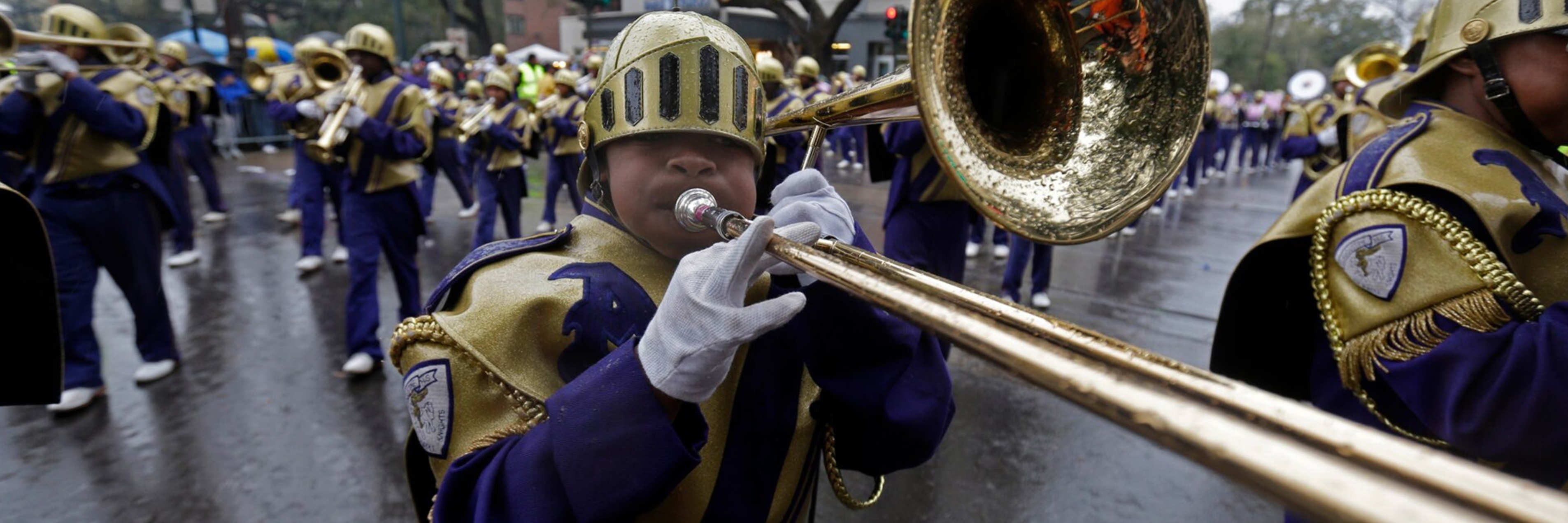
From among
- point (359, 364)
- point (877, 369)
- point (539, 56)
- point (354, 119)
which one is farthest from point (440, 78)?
point (539, 56)

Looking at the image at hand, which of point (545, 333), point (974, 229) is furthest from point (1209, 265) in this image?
point (545, 333)

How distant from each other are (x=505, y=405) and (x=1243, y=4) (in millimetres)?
58170

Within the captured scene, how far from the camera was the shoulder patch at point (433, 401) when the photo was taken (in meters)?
1.16

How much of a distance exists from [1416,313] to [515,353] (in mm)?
1777

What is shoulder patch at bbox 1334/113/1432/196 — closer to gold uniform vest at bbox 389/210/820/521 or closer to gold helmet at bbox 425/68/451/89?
gold uniform vest at bbox 389/210/820/521

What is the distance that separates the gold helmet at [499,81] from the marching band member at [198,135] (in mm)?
3050

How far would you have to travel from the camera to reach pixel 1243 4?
157 ft

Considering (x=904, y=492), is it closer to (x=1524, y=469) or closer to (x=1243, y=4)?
(x=1524, y=469)

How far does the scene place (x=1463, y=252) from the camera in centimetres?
147

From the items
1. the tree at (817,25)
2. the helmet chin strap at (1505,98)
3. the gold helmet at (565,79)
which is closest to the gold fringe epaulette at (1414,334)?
the helmet chin strap at (1505,98)

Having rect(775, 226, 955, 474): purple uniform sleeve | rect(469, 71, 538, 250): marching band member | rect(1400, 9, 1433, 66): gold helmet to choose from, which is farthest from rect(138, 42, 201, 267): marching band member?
rect(1400, 9, 1433, 66): gold helmet

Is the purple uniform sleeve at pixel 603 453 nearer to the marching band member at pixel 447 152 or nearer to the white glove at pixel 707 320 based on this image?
the white glove at pixel 707 320

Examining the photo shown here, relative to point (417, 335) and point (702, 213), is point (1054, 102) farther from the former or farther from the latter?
point (417, 335)

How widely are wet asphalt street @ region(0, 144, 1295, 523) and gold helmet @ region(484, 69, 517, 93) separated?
316 cm
